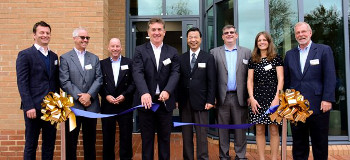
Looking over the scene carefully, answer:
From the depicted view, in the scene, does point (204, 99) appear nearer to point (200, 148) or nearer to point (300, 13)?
point (200, 148)

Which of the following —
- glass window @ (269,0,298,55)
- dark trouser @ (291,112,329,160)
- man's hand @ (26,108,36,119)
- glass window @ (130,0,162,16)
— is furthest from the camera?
glass window @ (130,0,162,16)

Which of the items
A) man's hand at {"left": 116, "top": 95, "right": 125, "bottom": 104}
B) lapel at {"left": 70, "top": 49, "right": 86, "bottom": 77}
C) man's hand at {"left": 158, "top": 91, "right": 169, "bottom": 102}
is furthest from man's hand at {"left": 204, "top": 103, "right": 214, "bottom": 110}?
lapel at {"left": 70, "top": 49, "right": 86, "bottom": 77}

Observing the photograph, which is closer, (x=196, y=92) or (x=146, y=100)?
Answer: (x=146, y=100)

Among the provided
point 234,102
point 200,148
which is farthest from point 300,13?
point 200,148

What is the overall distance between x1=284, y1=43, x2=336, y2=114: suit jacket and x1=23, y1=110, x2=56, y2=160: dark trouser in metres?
3.08

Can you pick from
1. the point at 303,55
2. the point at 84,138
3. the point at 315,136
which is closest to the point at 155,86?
the point at 84,138

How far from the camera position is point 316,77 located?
11.6 feet

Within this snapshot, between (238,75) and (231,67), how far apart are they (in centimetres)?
17

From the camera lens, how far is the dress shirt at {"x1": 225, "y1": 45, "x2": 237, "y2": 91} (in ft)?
14.0

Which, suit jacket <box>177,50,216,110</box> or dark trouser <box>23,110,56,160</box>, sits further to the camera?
suit jacket <box>177,50,216,110</box>

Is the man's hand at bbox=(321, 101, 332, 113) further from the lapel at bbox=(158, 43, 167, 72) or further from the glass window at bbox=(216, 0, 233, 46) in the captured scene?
the glass window at bbox=(216, 0, 233, 46)

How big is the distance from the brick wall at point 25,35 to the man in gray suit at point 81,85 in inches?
29.5

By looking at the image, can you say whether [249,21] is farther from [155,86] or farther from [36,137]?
[36,137]

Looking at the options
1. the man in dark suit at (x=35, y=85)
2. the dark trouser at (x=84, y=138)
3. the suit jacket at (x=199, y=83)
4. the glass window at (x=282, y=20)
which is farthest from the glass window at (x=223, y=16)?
the man in dark suit at (x=35, y=85)
